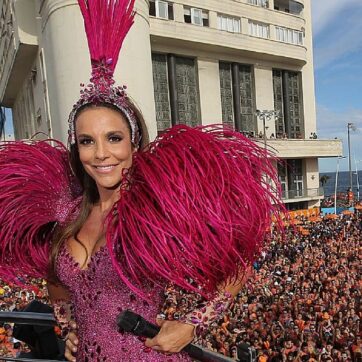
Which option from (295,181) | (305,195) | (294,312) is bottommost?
(305,195)

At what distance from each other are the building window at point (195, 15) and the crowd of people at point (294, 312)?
1718cm

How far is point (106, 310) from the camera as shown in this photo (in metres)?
1.40

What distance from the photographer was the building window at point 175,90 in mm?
25656

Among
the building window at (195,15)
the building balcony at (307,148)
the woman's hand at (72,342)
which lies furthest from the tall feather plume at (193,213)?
the building balcony at (307,148)

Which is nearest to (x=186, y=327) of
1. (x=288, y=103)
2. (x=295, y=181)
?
(x=295, y=181)

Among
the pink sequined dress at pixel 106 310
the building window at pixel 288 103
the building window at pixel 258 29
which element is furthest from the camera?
the building window at pixel 288 103

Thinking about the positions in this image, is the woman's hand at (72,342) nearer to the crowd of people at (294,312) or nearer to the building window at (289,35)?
the crowd of people at (294,312)

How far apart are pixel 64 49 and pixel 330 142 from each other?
2117 cm

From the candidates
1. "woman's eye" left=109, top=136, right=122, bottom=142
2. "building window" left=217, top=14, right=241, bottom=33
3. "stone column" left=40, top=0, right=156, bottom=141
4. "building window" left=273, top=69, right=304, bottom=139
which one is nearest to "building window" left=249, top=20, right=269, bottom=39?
"building window" left=217, top=14, right=241, bottom=33

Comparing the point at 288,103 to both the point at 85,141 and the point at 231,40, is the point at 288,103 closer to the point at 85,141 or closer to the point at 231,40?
the point at 231,40

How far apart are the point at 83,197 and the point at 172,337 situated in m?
0.67

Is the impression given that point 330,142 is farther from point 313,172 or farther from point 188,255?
point 188,255

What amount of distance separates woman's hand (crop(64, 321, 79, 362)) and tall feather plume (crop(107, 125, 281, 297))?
1.29 ft

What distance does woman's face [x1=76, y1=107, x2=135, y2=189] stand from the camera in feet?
4.65
